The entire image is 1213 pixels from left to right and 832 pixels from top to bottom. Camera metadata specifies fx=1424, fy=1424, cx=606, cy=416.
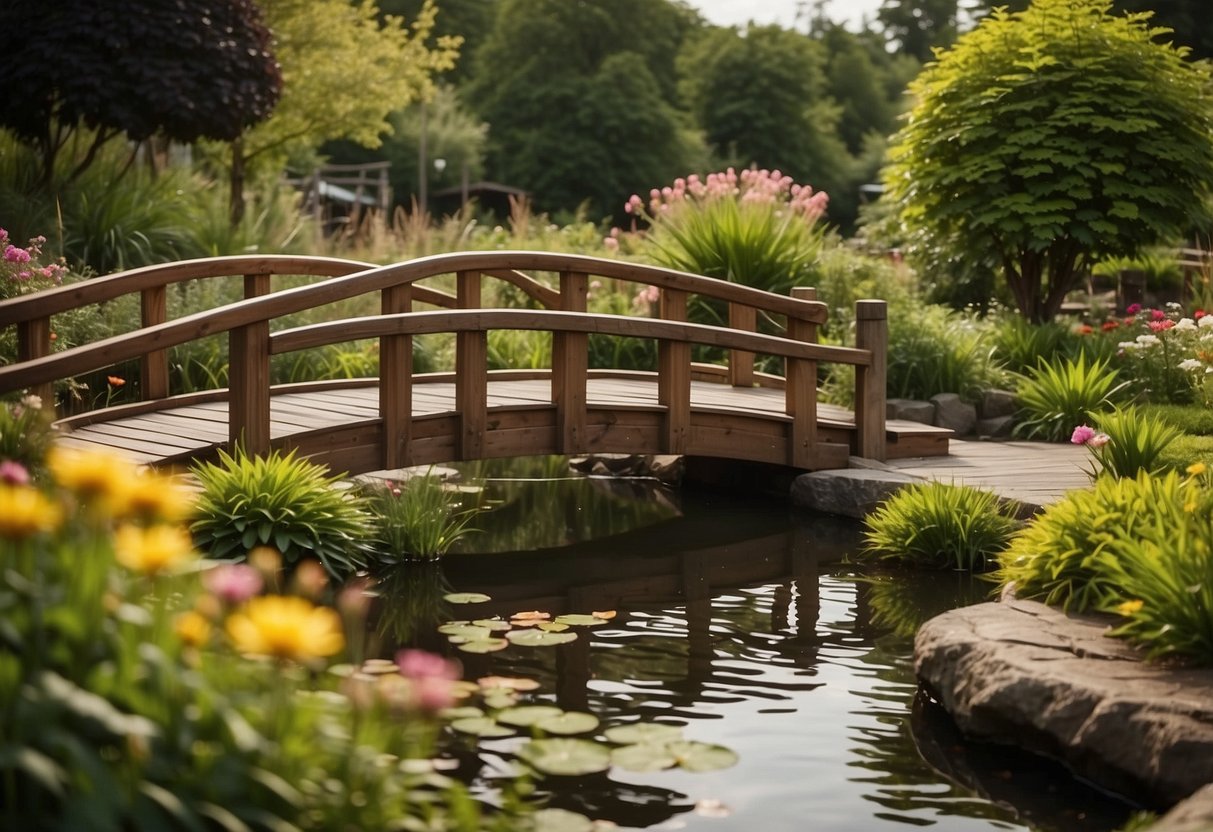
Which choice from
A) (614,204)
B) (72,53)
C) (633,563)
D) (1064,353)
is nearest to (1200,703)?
(633,563)

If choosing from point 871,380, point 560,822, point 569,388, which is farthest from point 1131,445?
point 560,822

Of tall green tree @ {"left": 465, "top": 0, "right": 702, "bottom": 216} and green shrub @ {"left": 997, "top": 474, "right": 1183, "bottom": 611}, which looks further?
tall green tree @ {"left": 465, "top": 0, "right": 702, "bottom": 216}

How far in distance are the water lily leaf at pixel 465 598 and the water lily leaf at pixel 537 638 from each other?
54 cm

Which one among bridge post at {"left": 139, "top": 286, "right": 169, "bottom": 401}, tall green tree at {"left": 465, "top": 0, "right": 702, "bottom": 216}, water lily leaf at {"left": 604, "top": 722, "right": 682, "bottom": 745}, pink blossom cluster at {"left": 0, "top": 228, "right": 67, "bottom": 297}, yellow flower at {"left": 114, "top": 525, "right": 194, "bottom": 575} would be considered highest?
tall green tree at {"left": 465, "top": 0, "right": 702, "bottom": 216}

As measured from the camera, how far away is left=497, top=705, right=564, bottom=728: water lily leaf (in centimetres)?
425

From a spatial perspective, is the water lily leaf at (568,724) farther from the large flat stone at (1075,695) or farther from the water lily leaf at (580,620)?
the water lily leaf at (580,620)

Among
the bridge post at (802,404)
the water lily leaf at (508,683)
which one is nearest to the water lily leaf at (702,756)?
the water lily leaf at (508,683)

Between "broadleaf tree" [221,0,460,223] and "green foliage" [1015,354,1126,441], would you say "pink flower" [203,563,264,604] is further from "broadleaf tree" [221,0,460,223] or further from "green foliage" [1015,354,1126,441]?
"broadleaf tree" [221,0,460,223]

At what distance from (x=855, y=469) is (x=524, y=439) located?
206 centimetres

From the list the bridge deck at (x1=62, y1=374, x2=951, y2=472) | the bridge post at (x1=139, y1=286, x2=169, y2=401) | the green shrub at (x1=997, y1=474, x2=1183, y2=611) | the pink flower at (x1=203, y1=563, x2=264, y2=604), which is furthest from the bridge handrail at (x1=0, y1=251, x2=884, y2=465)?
the pink flower at (x1=203, y1=563, x2=264, y2=604)

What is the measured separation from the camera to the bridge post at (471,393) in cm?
718

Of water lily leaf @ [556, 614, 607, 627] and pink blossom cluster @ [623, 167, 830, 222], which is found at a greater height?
pink blossom cluster @ [623, 167, 830, 222]

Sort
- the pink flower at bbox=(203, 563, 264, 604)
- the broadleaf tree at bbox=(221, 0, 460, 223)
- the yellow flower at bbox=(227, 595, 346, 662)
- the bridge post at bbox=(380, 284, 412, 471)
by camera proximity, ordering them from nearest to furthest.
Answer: the yellow flower at bbox=(227, 595, 346, 662) → the pink flower at bbox=(203, 563, 264, 604) → the bridge post at bbox=(380, 284, 412, 471) → the broadleaf tree at bbox=(221, 0, 460, 223)

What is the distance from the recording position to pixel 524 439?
7547mm
